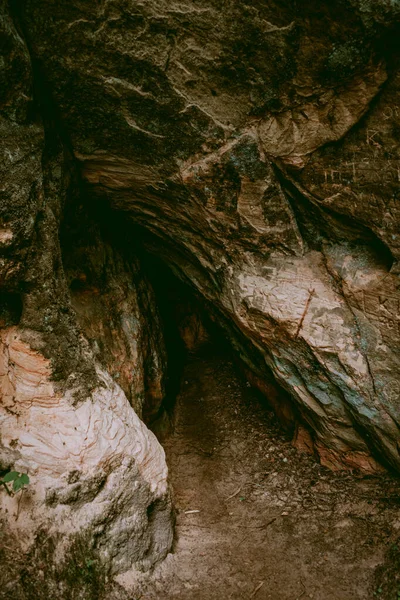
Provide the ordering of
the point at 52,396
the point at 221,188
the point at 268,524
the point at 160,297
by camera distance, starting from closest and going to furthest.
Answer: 1. the point at 52,396
2. the point at 221,188
3. the point at 268,524
4. the point at 160,297

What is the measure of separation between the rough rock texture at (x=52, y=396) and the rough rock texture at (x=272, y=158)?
38 cm

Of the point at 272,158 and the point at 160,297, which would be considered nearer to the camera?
the point at 272,158

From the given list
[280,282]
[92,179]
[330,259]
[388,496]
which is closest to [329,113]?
[330,259]

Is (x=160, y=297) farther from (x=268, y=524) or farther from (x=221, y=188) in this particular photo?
(x=268, y=524)

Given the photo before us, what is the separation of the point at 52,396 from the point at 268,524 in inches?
90.6

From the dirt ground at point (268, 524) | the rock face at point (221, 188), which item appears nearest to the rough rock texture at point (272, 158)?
the rock face at point (221, 188)

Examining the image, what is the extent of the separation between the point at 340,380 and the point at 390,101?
223 cm

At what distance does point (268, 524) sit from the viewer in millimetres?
4090

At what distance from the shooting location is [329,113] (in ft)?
10.6

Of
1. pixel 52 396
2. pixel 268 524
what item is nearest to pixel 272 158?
pixel 52 396

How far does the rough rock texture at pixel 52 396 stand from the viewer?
122 inches

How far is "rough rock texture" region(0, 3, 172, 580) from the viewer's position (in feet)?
10.2

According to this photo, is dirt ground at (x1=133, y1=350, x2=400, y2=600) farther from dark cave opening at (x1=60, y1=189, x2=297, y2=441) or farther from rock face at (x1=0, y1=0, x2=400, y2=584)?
dark cave opening at (x1=60, y1=189, x2=297, y2=441)

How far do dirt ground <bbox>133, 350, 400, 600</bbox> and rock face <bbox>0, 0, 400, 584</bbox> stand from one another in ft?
0.97
